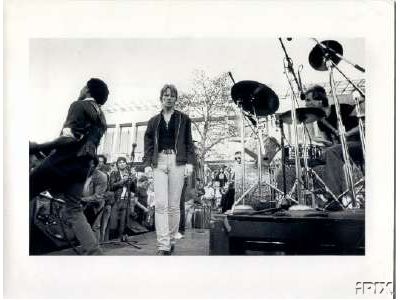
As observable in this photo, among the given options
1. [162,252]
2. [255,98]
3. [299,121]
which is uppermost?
[255,98]

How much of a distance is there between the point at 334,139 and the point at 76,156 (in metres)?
1.27

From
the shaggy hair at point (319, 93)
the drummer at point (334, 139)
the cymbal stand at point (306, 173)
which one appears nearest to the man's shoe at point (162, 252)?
the cymbal stand at point (306, 173)

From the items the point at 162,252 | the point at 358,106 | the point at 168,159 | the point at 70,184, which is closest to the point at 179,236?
the point at 162,252

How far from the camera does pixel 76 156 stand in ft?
8.46

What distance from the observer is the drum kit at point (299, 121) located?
2557mm

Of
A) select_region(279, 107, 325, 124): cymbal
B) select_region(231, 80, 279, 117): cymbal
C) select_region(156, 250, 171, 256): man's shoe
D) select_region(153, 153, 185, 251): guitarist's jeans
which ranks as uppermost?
select_region(231, 80, 279, 117): cymbal

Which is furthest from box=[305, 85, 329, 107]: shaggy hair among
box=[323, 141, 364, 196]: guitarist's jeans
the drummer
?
box=[323, 141, 364, 196]: guitarist's jeans

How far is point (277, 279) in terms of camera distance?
2.51 m

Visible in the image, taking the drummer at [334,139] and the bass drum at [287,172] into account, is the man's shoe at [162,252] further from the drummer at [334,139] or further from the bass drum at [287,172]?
the drummer at [334,139]

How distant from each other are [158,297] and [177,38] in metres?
1.24

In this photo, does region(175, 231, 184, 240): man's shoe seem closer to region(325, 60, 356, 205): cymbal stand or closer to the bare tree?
the bare tree

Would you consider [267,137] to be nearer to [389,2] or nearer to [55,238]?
[389,2]

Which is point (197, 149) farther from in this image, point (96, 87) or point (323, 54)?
point (323, 54)

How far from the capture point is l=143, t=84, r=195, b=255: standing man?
2562 mm
